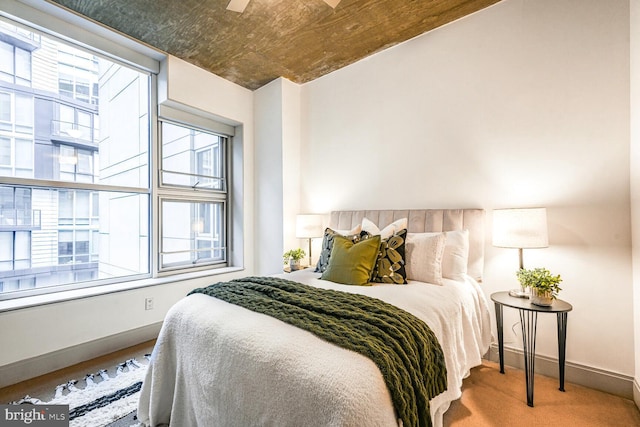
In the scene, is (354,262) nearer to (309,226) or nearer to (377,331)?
(377,331)

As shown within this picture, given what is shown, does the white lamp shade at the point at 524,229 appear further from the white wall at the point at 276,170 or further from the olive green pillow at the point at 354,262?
the white wall at the point at 276,170

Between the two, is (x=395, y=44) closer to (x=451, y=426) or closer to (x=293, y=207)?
(x=293, y=207)

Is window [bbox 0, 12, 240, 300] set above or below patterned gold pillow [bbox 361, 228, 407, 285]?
above

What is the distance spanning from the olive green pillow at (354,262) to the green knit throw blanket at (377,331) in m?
0.40

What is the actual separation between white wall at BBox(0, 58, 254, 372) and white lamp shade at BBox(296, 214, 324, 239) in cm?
89

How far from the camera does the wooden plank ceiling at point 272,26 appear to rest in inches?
91.4

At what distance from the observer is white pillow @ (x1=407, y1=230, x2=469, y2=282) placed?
222cm

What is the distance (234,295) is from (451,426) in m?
1.43

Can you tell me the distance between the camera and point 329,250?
8.00ft

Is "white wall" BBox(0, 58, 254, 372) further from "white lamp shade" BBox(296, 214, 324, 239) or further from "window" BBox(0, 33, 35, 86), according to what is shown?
"window" BBox(0, 33, 35, 86)

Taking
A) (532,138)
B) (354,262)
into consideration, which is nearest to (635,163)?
(532,138)

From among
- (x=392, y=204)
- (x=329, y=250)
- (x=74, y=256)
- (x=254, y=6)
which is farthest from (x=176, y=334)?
(x=254, y=6)

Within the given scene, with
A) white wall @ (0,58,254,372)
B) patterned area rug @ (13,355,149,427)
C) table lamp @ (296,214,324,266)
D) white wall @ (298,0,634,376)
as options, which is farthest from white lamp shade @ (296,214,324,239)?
patterned area rug @ (13,355,149,427)

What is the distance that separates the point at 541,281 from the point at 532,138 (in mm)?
1096
